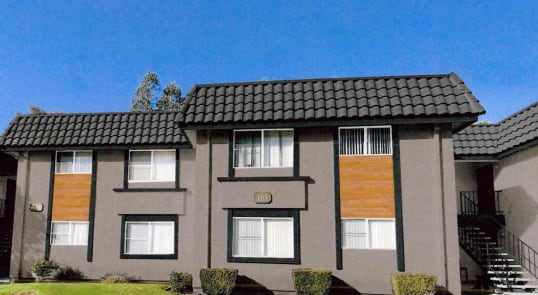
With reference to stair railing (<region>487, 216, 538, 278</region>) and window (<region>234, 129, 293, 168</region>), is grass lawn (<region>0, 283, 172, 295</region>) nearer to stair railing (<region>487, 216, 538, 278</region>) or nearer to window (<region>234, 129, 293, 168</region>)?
window (<region>234, 129, 293, 168</region>)

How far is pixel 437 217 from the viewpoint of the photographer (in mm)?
15367

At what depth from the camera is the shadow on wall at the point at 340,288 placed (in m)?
15.6

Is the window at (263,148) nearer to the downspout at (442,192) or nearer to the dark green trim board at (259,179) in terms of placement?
the dark green trim board at (259,179)

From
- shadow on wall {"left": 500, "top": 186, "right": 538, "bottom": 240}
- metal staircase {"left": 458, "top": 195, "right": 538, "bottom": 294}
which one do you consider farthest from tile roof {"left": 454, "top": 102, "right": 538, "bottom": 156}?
metal staircase {"left": 458, "top": 195, "right": 538, "bottom": 294}

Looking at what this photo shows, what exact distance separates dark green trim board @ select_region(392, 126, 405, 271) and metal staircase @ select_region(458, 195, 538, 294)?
4953 millimetres

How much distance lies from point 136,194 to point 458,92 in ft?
46.8

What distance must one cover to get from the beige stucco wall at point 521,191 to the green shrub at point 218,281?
1230 centimetres

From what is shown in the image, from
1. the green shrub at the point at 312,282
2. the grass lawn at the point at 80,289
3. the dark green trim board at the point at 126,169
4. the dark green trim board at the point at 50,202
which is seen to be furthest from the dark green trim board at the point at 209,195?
the dark green trim board at the point at 50,202

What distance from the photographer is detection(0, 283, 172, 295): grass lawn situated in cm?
1692

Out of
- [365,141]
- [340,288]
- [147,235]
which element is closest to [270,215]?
[340,288]

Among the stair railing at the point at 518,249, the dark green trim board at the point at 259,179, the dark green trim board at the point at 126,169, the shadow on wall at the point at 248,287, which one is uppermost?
the dark green trim board at the point at 126,169

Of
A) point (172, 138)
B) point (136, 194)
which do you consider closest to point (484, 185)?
point (172, 138)

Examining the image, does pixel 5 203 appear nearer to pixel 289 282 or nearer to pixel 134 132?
pixel 134 132

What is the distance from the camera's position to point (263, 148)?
16875mm
